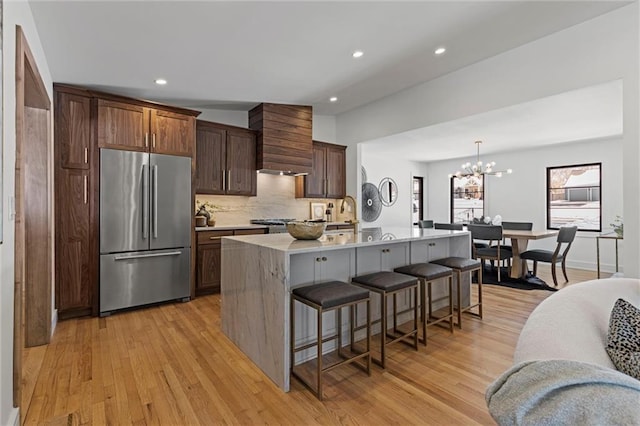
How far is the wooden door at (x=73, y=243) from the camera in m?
3.23

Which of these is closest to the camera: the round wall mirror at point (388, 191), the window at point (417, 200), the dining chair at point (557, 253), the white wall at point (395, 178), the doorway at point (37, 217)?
the doorway at point (37, 217)

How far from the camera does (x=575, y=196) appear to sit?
6273 mm

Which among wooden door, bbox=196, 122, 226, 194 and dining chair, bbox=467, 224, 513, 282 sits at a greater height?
wooden door, bbox=196, 122, 226, 194

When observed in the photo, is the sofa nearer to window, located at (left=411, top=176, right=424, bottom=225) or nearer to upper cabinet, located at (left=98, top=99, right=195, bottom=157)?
upper cabinet, located at (left=98, top=99, right=195, bottom=157)

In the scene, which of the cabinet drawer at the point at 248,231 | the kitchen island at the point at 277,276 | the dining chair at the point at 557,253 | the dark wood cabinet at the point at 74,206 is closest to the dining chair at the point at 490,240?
the dining chair at the point at 557,253

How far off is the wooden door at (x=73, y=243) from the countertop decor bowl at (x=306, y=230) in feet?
7.65

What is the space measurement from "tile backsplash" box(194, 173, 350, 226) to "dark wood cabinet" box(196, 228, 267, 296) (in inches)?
25.2

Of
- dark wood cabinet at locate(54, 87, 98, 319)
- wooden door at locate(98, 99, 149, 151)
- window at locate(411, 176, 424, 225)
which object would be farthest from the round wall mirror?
dark wood cabinet at locate(54, 87, 98, 319)

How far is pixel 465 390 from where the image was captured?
2.01 metres

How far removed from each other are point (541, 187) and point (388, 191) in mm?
3137

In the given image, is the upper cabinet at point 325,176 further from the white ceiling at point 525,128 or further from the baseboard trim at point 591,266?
the baseboard trim at point 591,266

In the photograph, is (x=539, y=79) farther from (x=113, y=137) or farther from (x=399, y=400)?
(x=113, y=137)

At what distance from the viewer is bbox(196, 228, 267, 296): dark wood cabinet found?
409cm

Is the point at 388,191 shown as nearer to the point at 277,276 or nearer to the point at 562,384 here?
the point at 277,276
